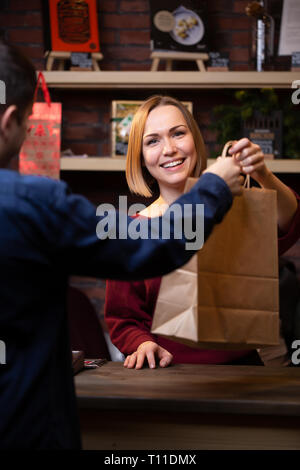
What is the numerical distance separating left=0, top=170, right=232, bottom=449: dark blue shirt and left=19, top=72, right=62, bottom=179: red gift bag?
1739mm

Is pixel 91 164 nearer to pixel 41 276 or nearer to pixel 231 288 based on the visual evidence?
pixel 231 288

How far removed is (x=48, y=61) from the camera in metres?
2.63

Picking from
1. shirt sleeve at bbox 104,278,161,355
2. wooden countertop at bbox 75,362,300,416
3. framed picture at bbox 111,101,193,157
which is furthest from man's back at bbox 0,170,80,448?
framed picture at bbox 111,101,193,157

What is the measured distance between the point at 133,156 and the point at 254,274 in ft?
2.25

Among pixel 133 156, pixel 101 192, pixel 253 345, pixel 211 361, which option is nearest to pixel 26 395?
pixel 253 345

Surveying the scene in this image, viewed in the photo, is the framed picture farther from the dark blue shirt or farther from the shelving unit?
the dark blue shirt

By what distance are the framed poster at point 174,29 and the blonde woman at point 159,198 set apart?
1.06 meters

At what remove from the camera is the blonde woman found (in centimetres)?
135

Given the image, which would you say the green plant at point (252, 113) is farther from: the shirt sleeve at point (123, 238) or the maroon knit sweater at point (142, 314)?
the shirt sleeve at point (123, 238)

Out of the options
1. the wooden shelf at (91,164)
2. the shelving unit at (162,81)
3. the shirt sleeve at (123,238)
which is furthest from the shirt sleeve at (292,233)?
the wooden shelf at (91,164)

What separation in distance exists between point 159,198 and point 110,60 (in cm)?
146

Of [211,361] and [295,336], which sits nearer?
[211,361]

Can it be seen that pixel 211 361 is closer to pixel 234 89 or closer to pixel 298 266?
pixel 298 266

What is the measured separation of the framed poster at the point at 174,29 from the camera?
8.43ft
